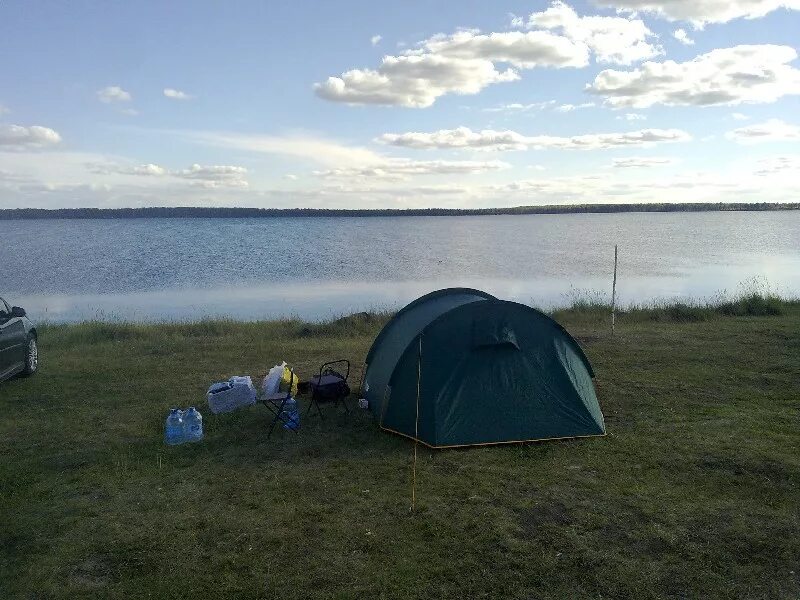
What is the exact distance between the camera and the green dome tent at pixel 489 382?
845 centimetres

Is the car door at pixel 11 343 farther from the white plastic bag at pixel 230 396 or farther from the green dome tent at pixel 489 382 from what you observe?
the green dome tent at pixel 489 382

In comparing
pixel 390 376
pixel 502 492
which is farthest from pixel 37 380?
pixel 502 492

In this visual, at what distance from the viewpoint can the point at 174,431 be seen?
345 inches

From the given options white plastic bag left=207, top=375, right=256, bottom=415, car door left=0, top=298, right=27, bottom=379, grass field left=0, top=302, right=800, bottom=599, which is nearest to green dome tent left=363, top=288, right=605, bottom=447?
grass field left=0, top=302, right=800, bottom=599

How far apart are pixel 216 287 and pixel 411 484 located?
27.7m

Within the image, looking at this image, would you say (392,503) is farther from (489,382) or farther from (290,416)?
(290,416)

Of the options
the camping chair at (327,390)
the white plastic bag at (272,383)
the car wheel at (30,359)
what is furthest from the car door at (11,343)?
the camping chair at (327,390)

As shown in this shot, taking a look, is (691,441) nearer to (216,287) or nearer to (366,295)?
(366,295)

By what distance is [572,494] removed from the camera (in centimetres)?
705

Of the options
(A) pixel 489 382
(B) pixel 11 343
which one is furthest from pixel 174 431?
(B) pixel 11 343

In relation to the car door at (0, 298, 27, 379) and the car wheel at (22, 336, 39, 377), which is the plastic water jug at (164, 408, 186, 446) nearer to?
the car door at (0, 298, 27, 379)

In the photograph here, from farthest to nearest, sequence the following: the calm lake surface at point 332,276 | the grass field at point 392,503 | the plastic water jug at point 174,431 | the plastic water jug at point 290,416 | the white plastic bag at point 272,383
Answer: the calm lake surface at point 332,276, the white plastic bag at point 272,383, the plastic water jug at point 290,416, the plastic water jug at point 174,431, the grass field at point 392,503

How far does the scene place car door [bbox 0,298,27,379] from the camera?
1088 centimetres

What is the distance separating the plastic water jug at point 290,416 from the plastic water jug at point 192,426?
1.12 m
